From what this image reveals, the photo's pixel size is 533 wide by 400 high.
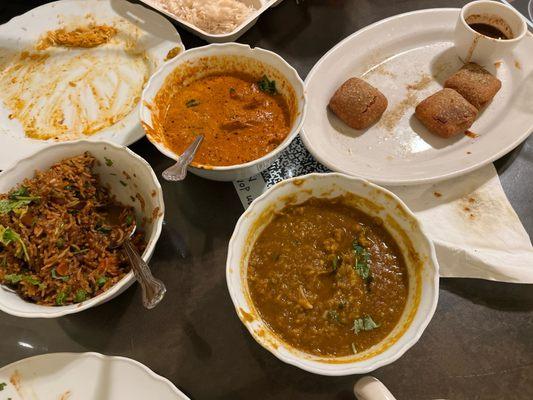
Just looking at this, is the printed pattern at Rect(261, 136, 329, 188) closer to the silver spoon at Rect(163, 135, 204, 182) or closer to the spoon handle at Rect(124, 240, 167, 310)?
the silver spoon at Rect(163, 135, 204, 182)

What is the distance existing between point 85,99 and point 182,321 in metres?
1.52

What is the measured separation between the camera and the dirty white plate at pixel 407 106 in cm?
202

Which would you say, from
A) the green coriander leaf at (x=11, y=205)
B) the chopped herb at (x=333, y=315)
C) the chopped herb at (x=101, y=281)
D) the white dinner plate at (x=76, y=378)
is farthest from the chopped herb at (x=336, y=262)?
the green coriander leaf at (x=11, y=205)

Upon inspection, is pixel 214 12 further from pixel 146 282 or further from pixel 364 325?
pixel 364 325

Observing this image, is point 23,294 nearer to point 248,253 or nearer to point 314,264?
point 248,253

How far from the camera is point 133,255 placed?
4.93 ft

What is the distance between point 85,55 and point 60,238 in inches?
60.6

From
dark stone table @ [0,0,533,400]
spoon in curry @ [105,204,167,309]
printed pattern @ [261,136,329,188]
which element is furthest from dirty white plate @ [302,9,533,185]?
spoon in curry @ [105,204,167,309]

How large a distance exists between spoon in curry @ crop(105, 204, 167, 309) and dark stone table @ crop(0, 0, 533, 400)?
0.27 meters

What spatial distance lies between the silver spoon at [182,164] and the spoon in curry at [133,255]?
1.04 ft

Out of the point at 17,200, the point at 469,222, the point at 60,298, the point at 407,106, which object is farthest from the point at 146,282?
the point at 407,106

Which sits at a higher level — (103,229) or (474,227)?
(103,229)

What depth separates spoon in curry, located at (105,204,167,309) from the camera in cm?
139

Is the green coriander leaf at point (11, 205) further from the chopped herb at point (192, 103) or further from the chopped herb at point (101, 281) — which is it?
the chopped herb at point (192, 103)
